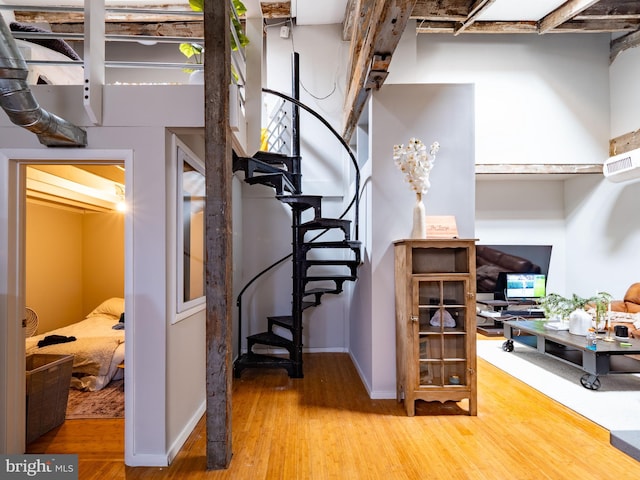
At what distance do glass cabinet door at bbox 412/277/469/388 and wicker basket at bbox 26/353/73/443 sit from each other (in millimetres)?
2834

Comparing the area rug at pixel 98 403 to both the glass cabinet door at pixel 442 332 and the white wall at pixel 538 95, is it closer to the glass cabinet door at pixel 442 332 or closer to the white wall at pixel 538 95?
the glass cabinet door at pixel 442 332

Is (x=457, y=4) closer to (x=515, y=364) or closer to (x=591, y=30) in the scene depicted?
(x=591, y=30)

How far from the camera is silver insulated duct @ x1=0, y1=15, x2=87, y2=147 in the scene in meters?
1.76

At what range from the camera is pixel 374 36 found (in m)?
2.51

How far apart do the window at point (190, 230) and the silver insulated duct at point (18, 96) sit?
76 centimetres

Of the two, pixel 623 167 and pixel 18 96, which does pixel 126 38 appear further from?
pixel 623 167

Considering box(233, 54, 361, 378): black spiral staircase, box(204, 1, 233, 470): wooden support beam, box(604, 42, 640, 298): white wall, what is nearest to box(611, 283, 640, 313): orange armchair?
box(604, 42, 640, 298): white wall

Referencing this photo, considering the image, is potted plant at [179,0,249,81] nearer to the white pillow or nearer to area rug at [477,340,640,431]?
the white pillow

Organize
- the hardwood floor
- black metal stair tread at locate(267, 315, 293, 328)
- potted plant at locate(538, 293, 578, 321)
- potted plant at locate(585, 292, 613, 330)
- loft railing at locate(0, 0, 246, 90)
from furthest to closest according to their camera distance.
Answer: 1. potted plant at locate(538, 293, 578, 321)
2. black metal stair tread at locate(267, 315, 293, 328)
3. potted plant at locate(585, 292, 613, 330)
4. loft railing at locate(0, 0, 246, 90)
5. the hardwood floor

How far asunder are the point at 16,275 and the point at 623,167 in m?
7.09

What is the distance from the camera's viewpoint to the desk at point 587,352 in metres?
3.46

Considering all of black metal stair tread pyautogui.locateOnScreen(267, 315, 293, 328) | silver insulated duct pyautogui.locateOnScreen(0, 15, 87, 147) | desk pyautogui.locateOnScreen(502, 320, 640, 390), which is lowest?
desk pyautogui.locateOnScreen(502, 320, 640, 390)

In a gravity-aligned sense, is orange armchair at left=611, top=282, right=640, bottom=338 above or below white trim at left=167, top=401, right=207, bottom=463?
above

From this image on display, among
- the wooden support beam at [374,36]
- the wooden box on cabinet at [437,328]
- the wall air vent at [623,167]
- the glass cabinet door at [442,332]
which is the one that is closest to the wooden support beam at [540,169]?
the wall air vent at [623,167]
